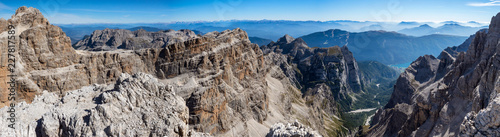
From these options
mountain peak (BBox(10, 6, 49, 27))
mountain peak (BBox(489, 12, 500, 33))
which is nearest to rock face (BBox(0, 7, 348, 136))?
mountain peak (BBox(10, 6, 49, 27))

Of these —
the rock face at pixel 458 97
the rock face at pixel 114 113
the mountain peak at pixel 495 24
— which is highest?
the mountain peak at pixel 495 24

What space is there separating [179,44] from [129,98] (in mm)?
59504

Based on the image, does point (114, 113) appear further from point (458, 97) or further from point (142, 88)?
point (458, 97)

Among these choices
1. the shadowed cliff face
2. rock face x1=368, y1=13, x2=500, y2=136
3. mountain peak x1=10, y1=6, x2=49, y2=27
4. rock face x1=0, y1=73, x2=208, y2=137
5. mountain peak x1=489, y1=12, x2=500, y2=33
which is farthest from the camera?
mountain peak x1=489, y1=12, x2=500, y2=33

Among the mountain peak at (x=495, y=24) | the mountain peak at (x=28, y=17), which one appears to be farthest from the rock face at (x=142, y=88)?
the mountain peak at (x=495, y=24)

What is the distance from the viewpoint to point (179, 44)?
84.9m

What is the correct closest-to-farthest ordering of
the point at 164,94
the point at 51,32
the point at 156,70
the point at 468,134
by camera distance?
the point at 468,134 → the point at 164,94 → the point at 51,32 → the point at 156,70

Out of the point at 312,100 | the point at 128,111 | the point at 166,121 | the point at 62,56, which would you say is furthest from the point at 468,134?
the point at 312,100

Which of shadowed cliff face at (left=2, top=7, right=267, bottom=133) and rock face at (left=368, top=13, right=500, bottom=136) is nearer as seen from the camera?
shadowed cliff face at (left=2, top=7, right=267, bottom=133)

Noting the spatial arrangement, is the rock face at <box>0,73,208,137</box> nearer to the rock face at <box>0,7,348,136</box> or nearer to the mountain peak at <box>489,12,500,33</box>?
the rock face at <box>0,7,348,136</box>

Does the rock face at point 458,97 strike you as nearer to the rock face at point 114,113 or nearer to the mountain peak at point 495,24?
the mountain peak at point 495,24

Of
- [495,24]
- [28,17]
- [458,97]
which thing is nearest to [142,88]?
[28,17]

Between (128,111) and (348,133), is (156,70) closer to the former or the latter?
(128,111)

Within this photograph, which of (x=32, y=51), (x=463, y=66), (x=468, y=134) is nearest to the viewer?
(x=468, y=134)
